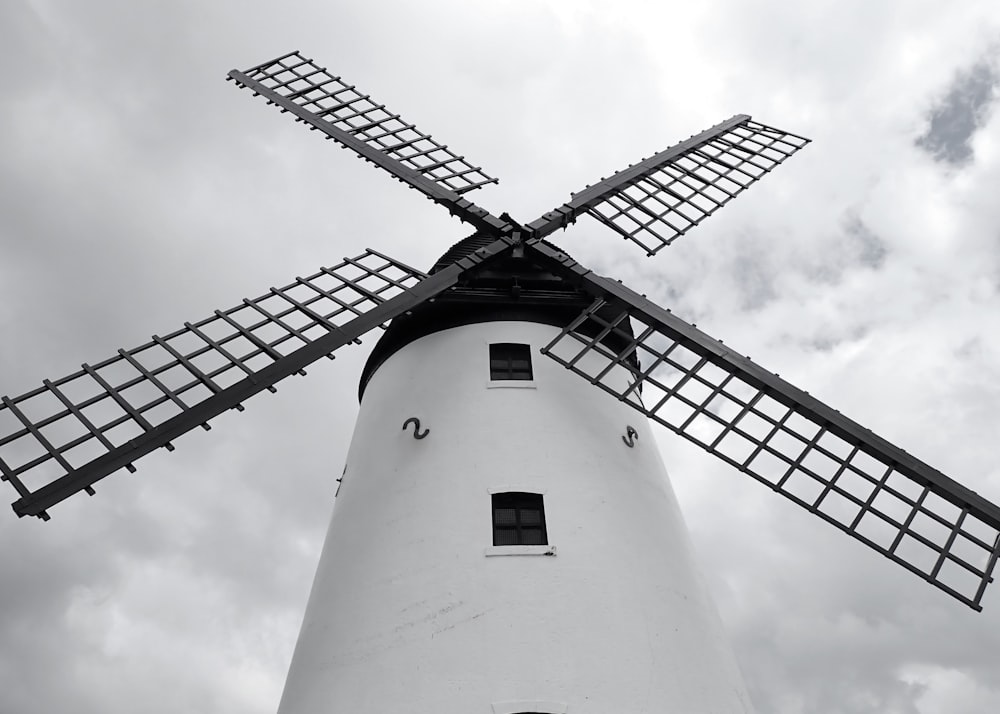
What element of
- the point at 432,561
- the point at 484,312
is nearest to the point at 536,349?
the point at 484,312

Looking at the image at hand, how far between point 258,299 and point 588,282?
4.03 meters

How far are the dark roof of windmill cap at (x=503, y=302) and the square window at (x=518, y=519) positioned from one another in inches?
99.6

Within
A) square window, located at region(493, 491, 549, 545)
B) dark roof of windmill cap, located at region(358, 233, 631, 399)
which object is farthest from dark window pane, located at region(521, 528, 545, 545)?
dark roof of windmill cap, located at region(358, 233, 631, 399)

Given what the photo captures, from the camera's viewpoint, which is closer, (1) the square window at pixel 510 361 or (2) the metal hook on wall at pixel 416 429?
(2) the metal hook on wall at pixel 416 429

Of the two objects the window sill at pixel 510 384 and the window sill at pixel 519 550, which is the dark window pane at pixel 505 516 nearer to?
the window sill at pixel 519 550

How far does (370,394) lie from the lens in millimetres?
9000

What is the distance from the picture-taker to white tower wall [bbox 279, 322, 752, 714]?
18.2ft

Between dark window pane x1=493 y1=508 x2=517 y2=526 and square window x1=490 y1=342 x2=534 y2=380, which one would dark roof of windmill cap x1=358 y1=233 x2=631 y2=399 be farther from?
dark window pane x1=493 y1=508 x2=517 y2=526

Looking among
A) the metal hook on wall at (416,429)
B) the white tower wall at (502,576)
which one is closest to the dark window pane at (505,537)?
the white tower wall at (502,576)

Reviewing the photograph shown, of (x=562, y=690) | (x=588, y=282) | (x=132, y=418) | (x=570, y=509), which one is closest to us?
(x=562, y=690)

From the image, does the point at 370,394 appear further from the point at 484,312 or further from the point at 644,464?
the point at 644,464

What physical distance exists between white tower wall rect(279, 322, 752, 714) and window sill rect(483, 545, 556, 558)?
0.04ft

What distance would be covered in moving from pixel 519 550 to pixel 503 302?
3398 millimetres

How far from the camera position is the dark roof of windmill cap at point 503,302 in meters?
8.45
